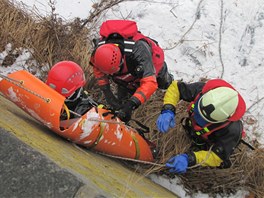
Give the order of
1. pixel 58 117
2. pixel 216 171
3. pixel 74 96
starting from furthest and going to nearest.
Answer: pixel 216 171, pixel 74 96, pixel 58 117

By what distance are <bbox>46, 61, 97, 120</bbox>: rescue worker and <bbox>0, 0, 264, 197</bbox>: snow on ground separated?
5.99ft

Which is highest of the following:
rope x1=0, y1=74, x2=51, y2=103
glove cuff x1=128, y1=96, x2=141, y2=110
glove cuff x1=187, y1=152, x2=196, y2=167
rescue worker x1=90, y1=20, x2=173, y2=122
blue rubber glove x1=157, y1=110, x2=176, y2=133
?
rope x1=0, y1=74, x2=51, y2=103

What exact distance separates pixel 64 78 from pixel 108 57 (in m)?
0.57

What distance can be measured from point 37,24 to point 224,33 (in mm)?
2303

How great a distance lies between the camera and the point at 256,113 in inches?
170

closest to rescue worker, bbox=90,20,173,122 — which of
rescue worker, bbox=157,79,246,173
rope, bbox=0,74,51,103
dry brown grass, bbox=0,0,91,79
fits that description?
rescue worker, bbox=157,79,246,173

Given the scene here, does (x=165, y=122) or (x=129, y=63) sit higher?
(x=129, y=63)

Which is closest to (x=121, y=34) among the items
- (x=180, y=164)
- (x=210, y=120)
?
(x=210, y=120)

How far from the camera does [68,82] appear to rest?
2781mm

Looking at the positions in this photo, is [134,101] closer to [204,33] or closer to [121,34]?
[121,34]

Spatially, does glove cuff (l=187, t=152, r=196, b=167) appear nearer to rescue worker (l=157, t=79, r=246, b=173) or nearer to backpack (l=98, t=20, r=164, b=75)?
rescue worker (l=157, t=79, r=246, b=173)

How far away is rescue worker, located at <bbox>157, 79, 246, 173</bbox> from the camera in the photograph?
2.90 m

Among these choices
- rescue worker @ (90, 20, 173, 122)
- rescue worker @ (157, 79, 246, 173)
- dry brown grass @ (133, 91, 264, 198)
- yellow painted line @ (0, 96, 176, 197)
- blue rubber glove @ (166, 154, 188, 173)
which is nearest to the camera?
yellow painted line @ (0, 96, 176, 197)

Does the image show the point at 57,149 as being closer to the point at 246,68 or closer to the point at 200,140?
the point at 200,140
